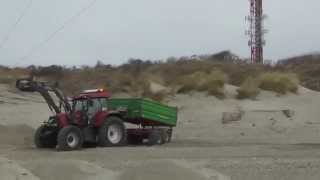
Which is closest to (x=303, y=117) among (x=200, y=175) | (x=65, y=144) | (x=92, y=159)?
(x=65, y=144)

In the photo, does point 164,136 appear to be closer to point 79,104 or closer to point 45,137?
point 79,104

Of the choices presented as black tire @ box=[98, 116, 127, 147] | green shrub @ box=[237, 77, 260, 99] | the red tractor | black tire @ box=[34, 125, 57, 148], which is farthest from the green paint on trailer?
green shrub @ box=[237, 77, 260, 99]

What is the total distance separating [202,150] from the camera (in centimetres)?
2781

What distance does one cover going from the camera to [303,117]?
43906 millimetres

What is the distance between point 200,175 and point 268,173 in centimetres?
178

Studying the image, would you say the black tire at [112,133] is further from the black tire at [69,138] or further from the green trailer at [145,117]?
the black tire at [69,138]

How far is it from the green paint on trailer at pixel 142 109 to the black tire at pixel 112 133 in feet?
2.79

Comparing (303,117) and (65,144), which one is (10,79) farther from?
(65,144)

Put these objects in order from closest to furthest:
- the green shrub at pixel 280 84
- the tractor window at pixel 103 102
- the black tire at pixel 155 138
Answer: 1. the tractor window at pixel 103 102
2. the black tire at pixel 155 138
3. the green shrub at pixel 280 84

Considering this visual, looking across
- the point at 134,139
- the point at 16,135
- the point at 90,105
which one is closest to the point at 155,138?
the point at 134,139

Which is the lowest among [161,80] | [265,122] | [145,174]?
[145,174]

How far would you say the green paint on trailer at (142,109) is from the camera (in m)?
33.4

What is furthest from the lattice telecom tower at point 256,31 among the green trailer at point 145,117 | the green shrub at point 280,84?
the green trailer at point 145,117

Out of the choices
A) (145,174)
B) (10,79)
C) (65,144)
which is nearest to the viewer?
(145,174)
